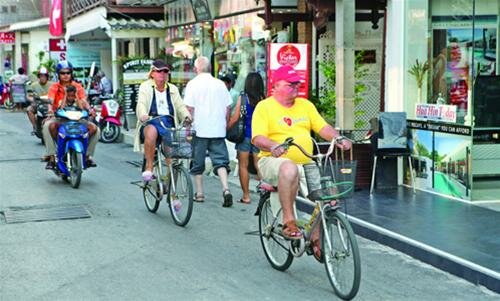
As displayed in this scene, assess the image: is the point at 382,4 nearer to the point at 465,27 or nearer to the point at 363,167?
the point at 465,27

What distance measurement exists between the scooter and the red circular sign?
26.7 feet

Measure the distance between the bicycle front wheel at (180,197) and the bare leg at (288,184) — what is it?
2.52m

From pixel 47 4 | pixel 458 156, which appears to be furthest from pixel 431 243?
pixel 47 4

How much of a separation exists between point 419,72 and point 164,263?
19.0ft

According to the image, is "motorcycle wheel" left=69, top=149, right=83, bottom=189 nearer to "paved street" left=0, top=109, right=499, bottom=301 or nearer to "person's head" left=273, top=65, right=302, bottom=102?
"paved street" left=0, top=109, right=499, bottom=301

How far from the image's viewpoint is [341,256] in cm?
608

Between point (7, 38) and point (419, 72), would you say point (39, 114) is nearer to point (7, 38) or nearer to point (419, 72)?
point (419, 72)

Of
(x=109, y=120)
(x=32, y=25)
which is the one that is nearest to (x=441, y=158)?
(x=109, y=120)

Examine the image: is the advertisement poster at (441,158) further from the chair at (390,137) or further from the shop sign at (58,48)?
the shop sign at (58,48)

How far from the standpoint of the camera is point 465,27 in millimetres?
10891

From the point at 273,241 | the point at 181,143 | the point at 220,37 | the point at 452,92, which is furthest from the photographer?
the point at 220,37

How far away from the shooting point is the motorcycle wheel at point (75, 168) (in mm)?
11688

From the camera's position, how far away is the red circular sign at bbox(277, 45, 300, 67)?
1188 cm

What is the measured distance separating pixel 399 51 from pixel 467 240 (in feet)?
14.6
